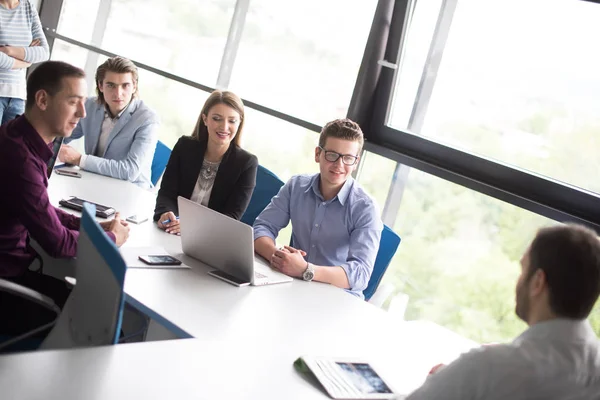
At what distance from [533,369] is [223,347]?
2.98ft

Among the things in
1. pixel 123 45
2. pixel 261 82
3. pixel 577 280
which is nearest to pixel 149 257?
pixel 577 280

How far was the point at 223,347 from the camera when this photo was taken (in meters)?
2.12

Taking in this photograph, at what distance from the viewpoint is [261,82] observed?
5.70m

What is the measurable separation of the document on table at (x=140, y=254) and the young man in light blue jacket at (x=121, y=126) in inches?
53.1

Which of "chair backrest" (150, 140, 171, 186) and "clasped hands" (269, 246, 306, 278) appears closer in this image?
"clasped hands" (269, 246, 306, 278)

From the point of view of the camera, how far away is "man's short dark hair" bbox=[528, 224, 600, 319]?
1.73m

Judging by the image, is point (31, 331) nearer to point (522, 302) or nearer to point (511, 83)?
point (522, 302)

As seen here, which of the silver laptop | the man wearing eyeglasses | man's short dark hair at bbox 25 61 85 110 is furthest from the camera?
the man wearing eyeglasses

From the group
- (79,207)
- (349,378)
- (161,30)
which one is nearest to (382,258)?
(349,378)

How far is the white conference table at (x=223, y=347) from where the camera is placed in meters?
1.76

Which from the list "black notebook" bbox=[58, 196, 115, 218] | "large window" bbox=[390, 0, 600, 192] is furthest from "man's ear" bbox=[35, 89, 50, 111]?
"large window" bbox=[390, 0, 600, 192]

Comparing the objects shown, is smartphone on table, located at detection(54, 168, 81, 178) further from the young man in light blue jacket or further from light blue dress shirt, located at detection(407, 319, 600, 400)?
light blue dress shirt, located at detection(407, 319, 600, 400)

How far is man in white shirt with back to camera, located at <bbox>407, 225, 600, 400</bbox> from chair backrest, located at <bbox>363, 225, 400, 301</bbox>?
62.9 inches

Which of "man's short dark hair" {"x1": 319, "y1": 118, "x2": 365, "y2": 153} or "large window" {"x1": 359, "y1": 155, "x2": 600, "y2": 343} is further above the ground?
"man's short dark hair" {"x1": 319, "y1": 118, "x2": 365, "y2": 153}
